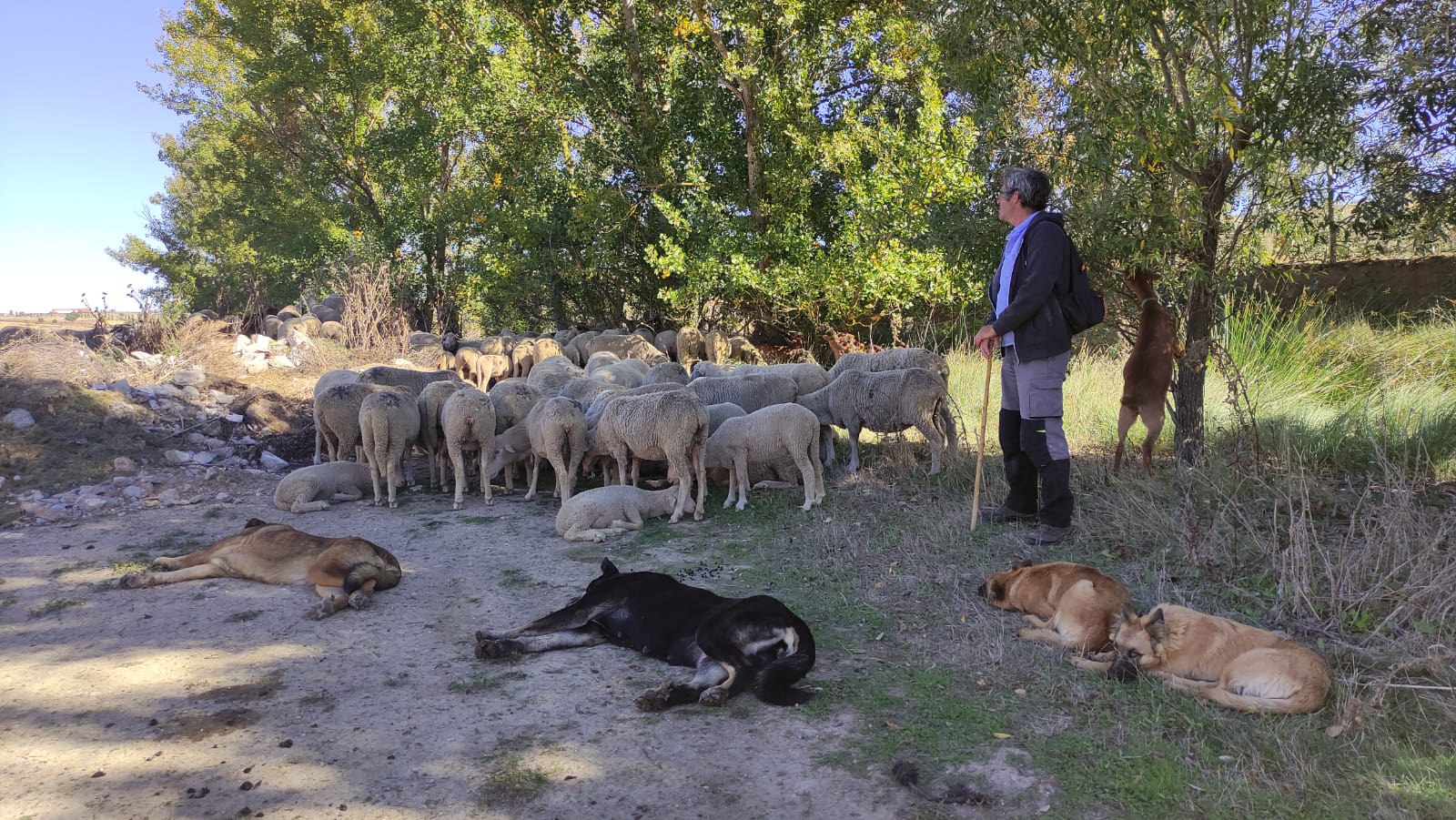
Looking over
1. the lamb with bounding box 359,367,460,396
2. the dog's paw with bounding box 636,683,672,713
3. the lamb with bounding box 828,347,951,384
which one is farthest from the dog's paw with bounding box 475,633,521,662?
the lamb with bounding box 359,367,460,396

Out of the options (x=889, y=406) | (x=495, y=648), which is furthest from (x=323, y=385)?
(x=495, y=648)

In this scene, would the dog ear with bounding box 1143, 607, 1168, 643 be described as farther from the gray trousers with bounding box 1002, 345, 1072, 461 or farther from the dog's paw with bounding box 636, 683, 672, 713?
the dog's paw with bounding box 636, 683, 672, 713

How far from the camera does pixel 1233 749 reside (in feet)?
11.4

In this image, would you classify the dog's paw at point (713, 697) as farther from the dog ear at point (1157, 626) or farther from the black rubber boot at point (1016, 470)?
the black rubber boot at point (1016, 470)

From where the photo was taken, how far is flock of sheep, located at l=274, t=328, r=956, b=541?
8195mm

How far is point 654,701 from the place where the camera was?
408 centimetres

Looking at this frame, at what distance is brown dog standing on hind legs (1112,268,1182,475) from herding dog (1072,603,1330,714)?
9.42 ft

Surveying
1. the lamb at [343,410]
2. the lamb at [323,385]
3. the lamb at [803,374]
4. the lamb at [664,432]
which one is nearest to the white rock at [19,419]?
the lamb at [323,385]

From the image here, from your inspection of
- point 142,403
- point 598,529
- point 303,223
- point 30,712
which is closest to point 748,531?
point 598,529

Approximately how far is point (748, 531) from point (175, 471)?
22.5 feet

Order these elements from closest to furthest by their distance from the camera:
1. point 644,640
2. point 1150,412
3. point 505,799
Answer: point 505,799
point 644,640
point 1150,412

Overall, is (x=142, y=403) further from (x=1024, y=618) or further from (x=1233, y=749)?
(x=1233, y=749)

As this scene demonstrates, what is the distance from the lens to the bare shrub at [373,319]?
55.6 feet

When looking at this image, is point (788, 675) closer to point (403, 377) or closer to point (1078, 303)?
point (1078, 303)
